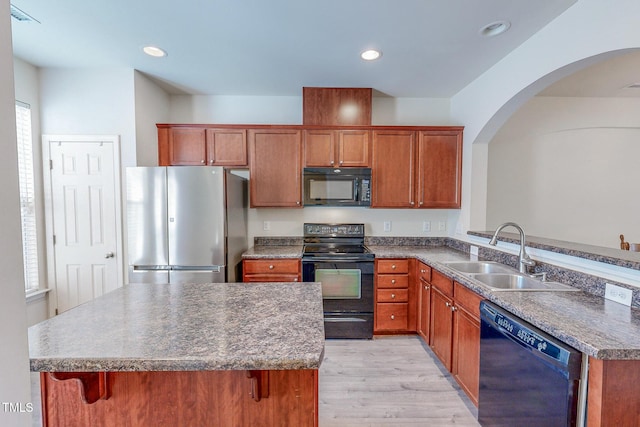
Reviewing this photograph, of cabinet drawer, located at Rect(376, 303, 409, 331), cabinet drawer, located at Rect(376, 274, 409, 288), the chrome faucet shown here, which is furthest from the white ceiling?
cabinet drawer, located at Rect(376, 303, 409, 331)

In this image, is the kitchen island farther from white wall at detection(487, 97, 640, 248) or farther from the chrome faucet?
white wall at detection(487, 97, 640, 248)

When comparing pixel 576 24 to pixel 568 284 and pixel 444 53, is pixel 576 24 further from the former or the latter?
pixel 568 284

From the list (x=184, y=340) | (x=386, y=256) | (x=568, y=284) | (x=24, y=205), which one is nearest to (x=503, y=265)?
(x=568, y=284)

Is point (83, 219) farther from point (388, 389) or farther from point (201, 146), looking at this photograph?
point (388, 389)

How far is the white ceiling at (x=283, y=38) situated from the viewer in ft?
6.07

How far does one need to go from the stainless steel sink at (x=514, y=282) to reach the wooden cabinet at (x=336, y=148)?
1636 mm

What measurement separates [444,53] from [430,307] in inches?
89.7

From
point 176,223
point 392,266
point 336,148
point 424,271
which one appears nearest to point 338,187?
point 336,148

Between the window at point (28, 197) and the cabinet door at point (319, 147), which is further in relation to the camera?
the cabinet door at point (319, 147)

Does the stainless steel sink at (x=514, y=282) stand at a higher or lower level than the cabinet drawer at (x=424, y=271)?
higher

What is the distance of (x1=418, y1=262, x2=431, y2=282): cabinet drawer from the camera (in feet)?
8.70

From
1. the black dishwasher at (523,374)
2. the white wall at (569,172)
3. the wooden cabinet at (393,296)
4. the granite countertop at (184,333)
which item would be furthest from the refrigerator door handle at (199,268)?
the white wall at (569,172)

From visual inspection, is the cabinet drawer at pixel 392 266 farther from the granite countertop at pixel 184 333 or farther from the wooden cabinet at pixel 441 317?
the granite countertop at pixel 184 333

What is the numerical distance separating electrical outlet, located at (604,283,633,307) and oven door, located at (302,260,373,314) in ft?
5.69
